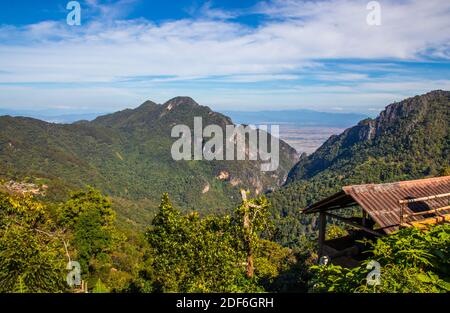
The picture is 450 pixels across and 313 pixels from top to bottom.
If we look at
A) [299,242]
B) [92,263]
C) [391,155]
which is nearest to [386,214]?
[92,263]

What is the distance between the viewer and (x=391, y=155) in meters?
133

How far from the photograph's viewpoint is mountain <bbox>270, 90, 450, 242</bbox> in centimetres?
11138

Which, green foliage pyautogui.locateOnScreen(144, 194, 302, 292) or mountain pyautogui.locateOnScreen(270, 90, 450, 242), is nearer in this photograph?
green foliage pyautogui.locateOnScreen(144, 194, 302, 292)

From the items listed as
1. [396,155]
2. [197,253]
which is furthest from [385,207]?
[396,155]

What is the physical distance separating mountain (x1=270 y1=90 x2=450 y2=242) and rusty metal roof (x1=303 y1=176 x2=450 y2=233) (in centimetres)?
8514

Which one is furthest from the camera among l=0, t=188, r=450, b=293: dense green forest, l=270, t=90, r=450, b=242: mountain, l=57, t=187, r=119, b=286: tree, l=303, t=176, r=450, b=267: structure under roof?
l=270, t=90, r=450, b=242: mountain

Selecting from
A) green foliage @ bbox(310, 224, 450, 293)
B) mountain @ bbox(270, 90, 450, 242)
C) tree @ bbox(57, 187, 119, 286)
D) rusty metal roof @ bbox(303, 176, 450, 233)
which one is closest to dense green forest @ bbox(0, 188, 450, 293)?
green foliage @ bbox(310, 224, 450, 293)

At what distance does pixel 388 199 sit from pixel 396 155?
13258 cm

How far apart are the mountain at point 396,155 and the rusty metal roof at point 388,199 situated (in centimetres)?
8514

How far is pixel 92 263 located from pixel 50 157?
5460 inches

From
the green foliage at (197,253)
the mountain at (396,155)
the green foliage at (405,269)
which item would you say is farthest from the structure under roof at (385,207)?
the mountain at (396,155)

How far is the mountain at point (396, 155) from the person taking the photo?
4385 inches

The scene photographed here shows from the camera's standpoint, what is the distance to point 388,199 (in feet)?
36.9

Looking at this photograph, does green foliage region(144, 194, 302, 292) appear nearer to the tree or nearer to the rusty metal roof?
the rusty metal roof
